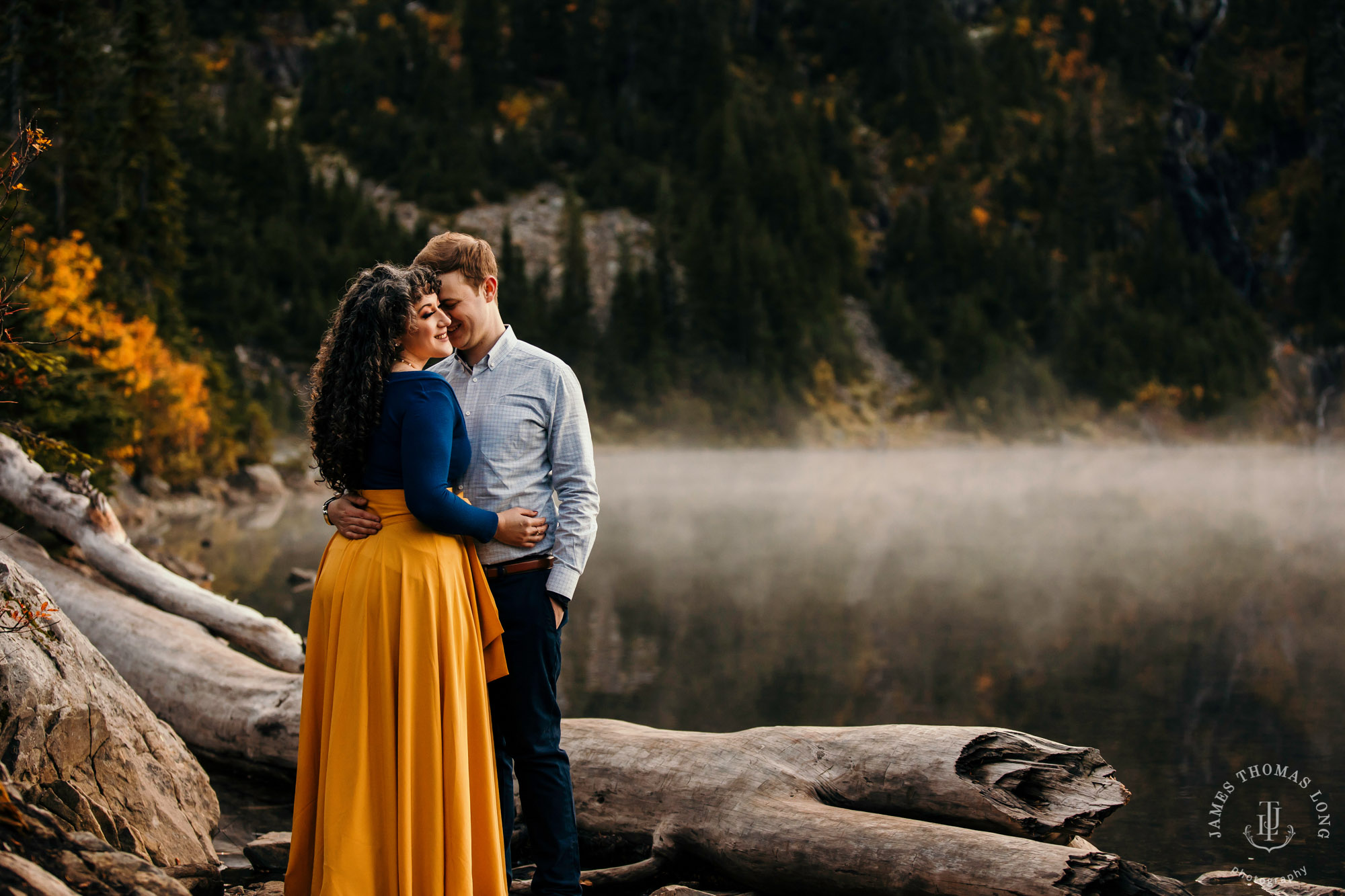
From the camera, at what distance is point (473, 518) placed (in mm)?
3736

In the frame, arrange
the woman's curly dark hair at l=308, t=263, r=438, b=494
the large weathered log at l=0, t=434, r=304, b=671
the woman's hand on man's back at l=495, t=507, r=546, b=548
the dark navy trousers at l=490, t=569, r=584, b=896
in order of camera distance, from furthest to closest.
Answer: the large weathered log at l=0, t=434, r=304, b=671
the dark navy trousers at l=490, t=569, r=584, b=896
the woman's hand on man's back at l=495, t=507, r=546, b=548
the woman's curly dark hair at l=308, t=263, r=438, b=494

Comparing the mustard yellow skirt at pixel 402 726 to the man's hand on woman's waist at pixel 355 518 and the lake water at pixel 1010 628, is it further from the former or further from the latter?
the lake water at pixel 1010 628

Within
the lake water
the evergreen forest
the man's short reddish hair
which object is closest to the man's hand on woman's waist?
the man's short reddish hair

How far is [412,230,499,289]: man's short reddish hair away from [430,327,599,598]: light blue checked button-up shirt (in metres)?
0.28

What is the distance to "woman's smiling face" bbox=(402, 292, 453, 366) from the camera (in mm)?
3869

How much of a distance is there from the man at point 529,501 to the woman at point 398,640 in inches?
6.2

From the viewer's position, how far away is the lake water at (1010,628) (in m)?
8.73

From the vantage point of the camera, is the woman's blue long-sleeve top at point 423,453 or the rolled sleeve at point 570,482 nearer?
the woman's blue long-sleeve top at point 423,453

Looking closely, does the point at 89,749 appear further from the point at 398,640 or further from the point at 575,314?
the point at 575,314

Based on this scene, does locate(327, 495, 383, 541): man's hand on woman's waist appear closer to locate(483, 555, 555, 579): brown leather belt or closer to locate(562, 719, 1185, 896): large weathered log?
locate(483, 555, 555, 579): brown leather belt

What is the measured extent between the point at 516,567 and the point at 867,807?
217 cm

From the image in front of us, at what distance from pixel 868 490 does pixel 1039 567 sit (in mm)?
19733

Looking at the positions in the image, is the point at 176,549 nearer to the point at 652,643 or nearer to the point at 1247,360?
the point at 652,643

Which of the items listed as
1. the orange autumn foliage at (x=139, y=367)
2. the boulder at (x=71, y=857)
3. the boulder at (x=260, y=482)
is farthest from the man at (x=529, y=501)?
the boulder at (x=260, y=482)
